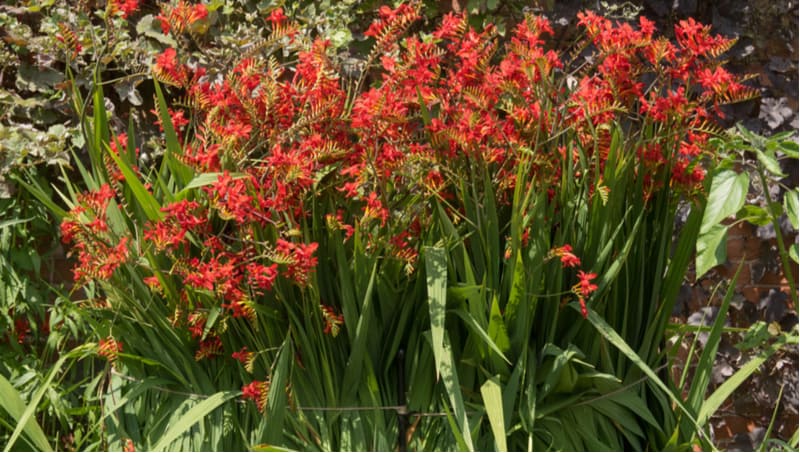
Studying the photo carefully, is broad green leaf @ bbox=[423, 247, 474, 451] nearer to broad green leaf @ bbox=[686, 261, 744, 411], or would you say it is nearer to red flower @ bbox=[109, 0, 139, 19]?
broad green leaf @ bbox=[686, 261, 744, 411]

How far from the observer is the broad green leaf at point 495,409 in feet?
5.41

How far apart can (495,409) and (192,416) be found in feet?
1.83

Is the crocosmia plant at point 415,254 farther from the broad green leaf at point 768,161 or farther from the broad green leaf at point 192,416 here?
the broad green leaf at point 768,161

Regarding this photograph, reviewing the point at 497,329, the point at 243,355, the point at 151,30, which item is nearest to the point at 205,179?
the point at 243,355

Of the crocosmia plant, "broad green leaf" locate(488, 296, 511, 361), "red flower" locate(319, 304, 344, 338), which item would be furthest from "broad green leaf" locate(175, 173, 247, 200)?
"broad green leaf" locate(488, 296, 511, 361)

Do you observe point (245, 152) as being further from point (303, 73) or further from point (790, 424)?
point (790, 424)

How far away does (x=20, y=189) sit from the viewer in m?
2.81

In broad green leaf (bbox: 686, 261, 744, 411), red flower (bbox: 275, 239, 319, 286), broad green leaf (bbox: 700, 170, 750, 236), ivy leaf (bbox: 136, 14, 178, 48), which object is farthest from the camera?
ivy leaf (bbox: 136, 14, 178, 48)

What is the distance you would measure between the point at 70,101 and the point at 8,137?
9.3 inches

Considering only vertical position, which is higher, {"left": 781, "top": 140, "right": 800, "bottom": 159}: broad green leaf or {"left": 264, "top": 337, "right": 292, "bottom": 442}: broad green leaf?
{"left": 781, "top": 140, "right": 800, "bottom": 159}: broad green leaf

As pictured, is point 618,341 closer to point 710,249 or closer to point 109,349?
point 710,249

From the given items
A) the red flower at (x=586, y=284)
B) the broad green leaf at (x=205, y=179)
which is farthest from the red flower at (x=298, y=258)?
the red flower at (x=586, y=284)

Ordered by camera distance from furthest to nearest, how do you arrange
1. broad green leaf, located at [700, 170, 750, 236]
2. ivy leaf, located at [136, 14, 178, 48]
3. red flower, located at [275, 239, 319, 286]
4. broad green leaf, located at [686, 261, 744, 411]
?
ivy leaf, located at [136, 14, 178, 48] < broad green leaf, located at [686, 261, 744, 411] < broad green leaf, located at [700, 170, 750, 236] < red flower, located at [275, 239, 319, 286]

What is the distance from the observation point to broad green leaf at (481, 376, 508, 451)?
1.65 meters
